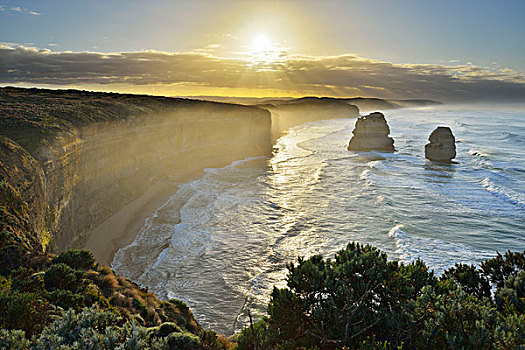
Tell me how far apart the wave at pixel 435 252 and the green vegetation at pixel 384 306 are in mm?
7840

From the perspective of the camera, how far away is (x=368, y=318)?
27.9 ft

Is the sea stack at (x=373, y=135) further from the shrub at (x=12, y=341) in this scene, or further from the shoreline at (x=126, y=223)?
the shrub at (x=12, y=341)

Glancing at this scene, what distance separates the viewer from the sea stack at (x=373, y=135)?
56.4 m

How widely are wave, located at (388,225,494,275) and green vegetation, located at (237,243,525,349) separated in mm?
7840

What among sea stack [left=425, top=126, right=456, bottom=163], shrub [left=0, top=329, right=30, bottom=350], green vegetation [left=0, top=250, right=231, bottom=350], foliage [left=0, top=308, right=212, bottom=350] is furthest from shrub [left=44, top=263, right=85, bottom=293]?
sea stack [left=425, top=126, right=456, bottom=163]

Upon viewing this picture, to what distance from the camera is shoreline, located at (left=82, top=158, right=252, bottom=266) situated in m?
21.0

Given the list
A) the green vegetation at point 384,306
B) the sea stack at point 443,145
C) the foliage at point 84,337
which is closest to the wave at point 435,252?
the green vegetation at point 384,306

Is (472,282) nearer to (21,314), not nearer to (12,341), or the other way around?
(12,341)

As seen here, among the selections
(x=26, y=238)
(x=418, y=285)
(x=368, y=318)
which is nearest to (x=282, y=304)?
(x=368, y=318)

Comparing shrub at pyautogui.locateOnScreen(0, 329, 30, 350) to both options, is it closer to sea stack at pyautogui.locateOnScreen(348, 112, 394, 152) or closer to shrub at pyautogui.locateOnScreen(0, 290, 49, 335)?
shrub at pyautogui.locateOnScreen(0, 290, 49, 335)

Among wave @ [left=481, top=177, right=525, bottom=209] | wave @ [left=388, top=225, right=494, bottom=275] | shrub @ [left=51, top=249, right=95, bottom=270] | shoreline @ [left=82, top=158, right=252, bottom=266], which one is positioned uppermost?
shrub @ [left=51, top=249, right=95, bottom=270]

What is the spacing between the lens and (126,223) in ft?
82.7

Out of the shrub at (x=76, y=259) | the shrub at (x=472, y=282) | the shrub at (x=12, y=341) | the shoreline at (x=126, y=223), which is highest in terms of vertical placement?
the shrub at (x=12, y=341)

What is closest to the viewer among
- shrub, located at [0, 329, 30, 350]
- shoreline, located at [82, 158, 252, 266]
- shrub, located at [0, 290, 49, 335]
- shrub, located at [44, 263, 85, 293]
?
shrub, located at [0, 329, 30, 350]
